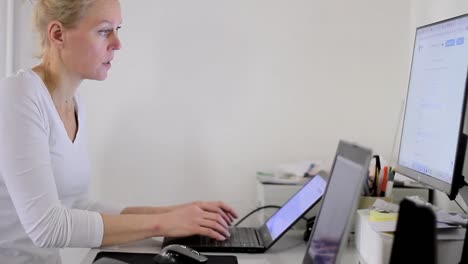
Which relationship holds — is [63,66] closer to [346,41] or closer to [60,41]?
[60,41]

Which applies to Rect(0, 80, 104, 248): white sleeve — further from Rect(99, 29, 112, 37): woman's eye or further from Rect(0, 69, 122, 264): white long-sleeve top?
Rect(99, 29, 112, 37): woman's eye

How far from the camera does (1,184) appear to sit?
4.39 feet

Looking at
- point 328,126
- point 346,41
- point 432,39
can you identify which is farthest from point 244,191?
point 432,39

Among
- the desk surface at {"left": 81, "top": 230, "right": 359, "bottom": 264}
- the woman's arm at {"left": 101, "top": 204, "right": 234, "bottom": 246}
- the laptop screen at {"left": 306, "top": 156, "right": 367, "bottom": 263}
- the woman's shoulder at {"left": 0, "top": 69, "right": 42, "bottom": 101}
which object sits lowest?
the desk surface at {"left": 81, "top": 230, "right": 359, "bottom": 264}

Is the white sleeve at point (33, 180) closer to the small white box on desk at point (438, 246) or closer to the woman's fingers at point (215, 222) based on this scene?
the woman's fingers at point (215, 222)

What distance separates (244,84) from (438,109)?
0.92 meters

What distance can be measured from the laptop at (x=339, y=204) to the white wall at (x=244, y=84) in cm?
94

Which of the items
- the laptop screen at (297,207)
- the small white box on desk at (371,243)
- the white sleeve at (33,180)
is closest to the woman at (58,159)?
the white sleeve at (33,180)

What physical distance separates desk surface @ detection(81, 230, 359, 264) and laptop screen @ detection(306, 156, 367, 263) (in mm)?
282

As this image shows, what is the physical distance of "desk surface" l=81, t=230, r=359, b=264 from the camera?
131 centimetres

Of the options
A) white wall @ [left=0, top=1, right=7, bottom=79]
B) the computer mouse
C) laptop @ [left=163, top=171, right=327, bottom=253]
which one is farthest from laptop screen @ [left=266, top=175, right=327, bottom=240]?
white wall @ [left=0, top=1, right=7, bottom=79]

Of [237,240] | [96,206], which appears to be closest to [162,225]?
[237,240]

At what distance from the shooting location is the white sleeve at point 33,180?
1206mm

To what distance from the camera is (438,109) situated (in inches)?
44.3
